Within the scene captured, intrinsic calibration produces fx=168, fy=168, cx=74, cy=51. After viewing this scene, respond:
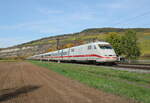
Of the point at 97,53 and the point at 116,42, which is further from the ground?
the point at 116,42

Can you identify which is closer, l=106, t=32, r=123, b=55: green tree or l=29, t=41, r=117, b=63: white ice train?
l=29, t=41, r=117, b=63: white ice train

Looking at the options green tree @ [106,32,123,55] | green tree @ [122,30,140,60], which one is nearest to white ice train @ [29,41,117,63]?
green tree @ [122,30,140,60]

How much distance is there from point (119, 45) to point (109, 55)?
24285mm

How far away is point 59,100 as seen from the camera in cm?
666

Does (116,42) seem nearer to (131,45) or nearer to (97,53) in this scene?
(131,45)

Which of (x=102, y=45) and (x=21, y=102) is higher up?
(x=102, y=45)

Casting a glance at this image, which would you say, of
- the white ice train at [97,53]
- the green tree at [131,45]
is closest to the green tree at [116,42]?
the green tree at [131,45]

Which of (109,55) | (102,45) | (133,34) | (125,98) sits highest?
(133,34)

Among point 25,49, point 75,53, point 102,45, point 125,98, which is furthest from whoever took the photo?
point 25,49

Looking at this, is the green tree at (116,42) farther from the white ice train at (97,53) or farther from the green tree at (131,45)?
the white ice train at (97,53)

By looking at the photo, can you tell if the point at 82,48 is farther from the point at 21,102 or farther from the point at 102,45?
the point at 21,102

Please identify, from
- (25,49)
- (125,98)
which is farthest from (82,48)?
(25,49)

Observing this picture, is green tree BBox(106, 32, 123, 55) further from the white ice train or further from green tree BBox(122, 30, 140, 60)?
the white ice train

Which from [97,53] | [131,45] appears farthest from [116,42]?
[97,53]
